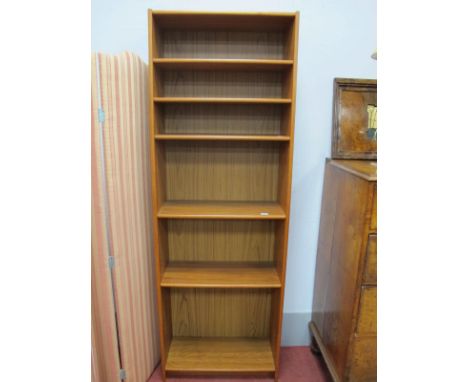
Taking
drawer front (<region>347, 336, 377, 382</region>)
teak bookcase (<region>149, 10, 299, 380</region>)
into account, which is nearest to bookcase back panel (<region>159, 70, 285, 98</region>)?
teak bookcase (<region>149, 10, 299, 380</region>)

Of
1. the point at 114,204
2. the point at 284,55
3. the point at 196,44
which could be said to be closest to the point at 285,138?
the point at 284,55

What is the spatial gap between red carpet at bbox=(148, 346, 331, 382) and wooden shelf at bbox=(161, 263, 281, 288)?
625 millimetres

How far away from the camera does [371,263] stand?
1374 millimetres

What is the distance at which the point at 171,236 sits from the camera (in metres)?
1.92

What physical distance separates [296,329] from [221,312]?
551 millimetres

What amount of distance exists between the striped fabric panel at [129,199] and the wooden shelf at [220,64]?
0.50 feet

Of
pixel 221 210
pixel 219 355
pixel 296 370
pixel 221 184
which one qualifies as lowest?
pixel 296 370

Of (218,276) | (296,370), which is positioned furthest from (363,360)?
(218,276)

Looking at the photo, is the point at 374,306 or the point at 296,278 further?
the point at 296,278

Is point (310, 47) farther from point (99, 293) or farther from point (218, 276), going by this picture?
point (99, 293)

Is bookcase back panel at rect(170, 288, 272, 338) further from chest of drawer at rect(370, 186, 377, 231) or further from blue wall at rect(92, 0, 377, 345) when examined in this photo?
chest of drawer at rect(370, 186, 377, 231)

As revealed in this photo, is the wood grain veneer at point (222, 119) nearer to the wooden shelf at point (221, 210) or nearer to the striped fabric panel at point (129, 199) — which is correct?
the striped fabric panel at point (129, 199)
